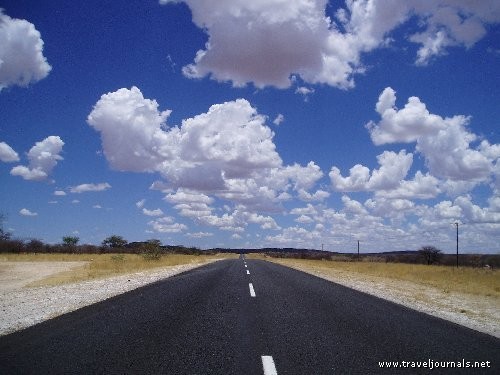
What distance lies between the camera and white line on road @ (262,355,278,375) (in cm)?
530

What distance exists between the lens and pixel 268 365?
18.5 feet

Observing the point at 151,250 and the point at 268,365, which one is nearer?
the point at 268,365

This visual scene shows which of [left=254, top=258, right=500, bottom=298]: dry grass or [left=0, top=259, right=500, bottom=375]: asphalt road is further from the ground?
[left=0, top=259, right=500, bottom=375]: asphalt road

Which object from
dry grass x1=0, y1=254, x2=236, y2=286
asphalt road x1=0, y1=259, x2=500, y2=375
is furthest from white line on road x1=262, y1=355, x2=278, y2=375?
dry grass x1=0, y1=254, x2=236, y2=286

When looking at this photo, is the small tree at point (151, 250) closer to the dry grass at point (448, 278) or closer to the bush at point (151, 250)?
the bush at point (151, 250)

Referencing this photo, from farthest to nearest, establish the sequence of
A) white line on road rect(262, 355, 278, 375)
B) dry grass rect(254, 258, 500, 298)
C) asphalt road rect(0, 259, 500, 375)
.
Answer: dry grass rect(254, 258, 500, 298)
asphalt road rect(0, 259, 500, 375)
white line on road rect(262, 355, 278, 375)

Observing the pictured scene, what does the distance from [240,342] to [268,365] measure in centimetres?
150

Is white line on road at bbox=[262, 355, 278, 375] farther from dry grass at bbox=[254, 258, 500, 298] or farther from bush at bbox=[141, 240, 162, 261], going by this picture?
bush at bbox=[141, 240, 162, 261]

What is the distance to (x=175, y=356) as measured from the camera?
611cm

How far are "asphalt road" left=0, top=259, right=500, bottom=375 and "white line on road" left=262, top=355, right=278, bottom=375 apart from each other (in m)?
0.01

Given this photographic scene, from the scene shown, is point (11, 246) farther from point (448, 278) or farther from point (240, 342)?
point (240, 342)

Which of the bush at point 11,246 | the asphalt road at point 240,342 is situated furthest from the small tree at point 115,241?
the asphalt road at point 240,342

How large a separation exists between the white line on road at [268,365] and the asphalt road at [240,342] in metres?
0.01

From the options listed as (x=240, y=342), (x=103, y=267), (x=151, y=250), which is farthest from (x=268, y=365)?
(x=151, y=250)
